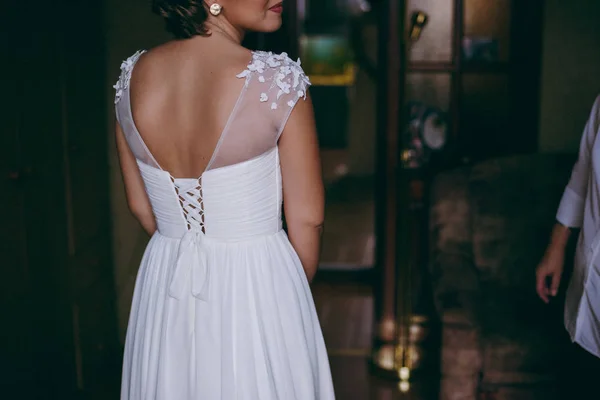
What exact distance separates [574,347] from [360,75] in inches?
185

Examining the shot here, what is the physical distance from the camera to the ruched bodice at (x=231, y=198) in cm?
135

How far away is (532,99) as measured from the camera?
3266mm

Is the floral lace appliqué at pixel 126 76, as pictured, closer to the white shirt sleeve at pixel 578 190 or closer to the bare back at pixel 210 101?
the bare back at pixel 210 101

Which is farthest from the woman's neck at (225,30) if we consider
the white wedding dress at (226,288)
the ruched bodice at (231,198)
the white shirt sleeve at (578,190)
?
the white shirt sleeve at (578,190)

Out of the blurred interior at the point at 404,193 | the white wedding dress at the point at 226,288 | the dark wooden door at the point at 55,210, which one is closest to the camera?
the white wedding dress at the point at 226,288

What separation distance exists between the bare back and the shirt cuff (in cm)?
92

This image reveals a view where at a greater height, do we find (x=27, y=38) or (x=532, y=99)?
(x=27, y=38)

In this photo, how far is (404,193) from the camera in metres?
3.16

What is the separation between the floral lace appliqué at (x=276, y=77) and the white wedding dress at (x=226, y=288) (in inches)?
0.5

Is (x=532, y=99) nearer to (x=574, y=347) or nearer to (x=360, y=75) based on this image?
(x=574, y=347)

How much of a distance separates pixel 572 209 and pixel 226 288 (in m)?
1.03

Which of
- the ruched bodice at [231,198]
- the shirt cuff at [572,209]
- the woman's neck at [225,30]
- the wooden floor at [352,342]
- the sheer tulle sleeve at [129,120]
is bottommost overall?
the wooden floor at [352,342]

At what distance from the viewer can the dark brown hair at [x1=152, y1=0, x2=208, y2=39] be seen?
1312mm

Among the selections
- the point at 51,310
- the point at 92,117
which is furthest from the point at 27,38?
the point at 51,310
